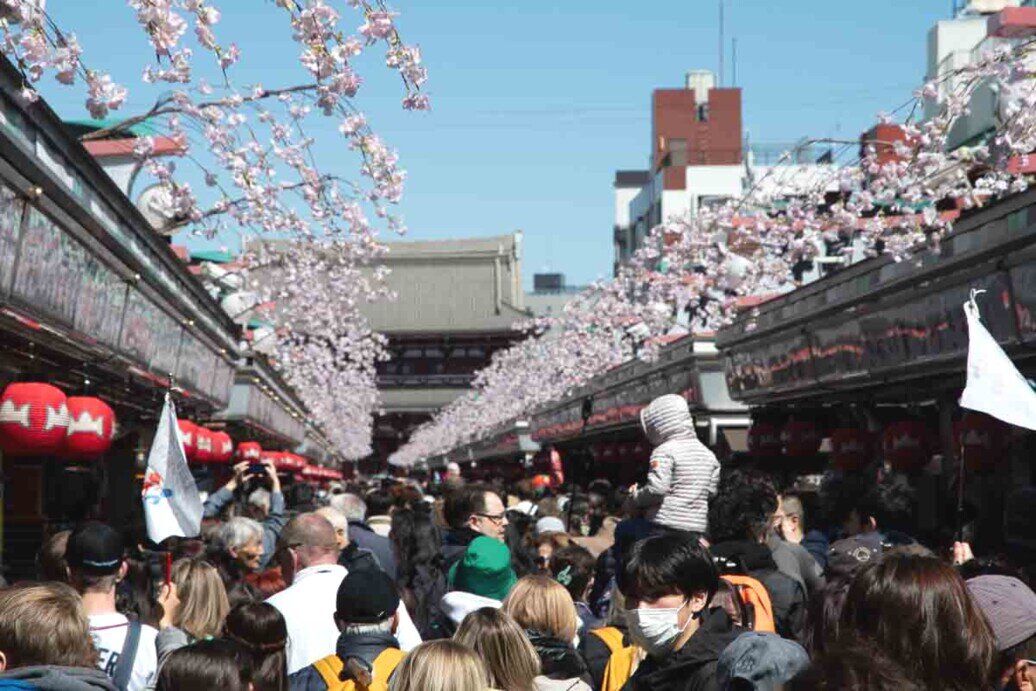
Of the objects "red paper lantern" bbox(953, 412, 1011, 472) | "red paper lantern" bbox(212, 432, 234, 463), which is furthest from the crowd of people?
"red paper lantern" bbox(212, 432, 234, 463)

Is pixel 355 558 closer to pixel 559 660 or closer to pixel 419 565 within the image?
pixel 419 565

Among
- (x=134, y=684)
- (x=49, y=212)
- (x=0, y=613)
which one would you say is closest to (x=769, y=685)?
(x=0, y=613)

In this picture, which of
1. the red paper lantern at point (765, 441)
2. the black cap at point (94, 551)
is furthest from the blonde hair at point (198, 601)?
the red paper lantern at point (765, 441)

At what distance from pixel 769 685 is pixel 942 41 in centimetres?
2773

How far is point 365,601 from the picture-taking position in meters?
6.07

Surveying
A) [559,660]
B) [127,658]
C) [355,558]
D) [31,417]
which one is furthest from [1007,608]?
[31,417]

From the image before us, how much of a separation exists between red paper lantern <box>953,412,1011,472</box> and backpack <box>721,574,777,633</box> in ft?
14.8

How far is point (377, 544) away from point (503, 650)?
4.85 m

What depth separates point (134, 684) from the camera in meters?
6.43

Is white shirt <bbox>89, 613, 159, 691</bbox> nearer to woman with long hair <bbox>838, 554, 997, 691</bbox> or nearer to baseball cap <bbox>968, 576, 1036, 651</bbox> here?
baseball cap <bbox>968, 576, 1036, 651</bbox>

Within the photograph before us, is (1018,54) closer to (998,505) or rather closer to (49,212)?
(998,505)

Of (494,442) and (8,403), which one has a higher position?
(494,442)

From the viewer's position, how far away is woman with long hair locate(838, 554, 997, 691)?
368 cm

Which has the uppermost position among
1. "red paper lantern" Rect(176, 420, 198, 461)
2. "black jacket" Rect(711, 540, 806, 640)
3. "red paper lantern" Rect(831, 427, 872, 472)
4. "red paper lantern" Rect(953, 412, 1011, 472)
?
"red paper lantern" Rect(176, 420, 198, 461)
